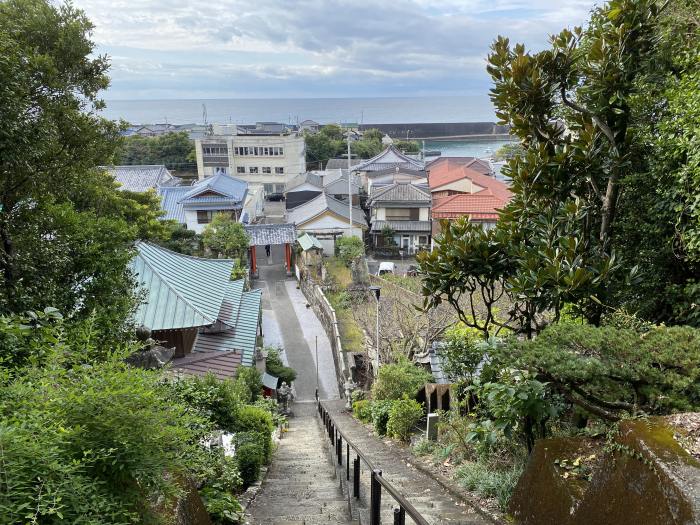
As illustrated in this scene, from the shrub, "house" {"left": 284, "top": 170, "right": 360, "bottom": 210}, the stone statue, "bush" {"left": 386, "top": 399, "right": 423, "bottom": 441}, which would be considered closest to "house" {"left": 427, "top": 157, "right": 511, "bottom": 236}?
"house" {"left": 284, "top": 170, "right": 360, "bottom": 210}

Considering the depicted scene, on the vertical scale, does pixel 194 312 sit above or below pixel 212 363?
above

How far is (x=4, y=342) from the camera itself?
4.45m

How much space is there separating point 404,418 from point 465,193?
3408 cm

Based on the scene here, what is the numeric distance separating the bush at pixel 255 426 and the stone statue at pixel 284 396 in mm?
8585

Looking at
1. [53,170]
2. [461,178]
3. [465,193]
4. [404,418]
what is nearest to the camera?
[53,170]

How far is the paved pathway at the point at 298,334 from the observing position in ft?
72.4

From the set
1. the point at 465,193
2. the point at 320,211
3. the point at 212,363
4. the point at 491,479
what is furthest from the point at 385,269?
the point at 491,479

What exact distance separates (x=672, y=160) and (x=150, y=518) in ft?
19.5

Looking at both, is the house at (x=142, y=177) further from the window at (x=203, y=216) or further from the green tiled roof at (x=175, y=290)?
the green tiled roof at (x=175, y=290)

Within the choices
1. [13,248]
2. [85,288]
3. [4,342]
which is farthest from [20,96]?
[4,342]

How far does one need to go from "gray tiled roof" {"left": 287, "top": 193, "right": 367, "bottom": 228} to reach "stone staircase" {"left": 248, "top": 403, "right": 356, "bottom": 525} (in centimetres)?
2706

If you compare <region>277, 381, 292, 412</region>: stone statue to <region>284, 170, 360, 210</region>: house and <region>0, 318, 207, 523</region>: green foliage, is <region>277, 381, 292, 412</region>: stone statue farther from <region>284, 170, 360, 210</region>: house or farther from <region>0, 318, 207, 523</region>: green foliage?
<region>284, 170, 360, 210</region>: house

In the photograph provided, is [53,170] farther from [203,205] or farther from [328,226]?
[328,226]

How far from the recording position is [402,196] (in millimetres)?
39250
